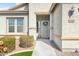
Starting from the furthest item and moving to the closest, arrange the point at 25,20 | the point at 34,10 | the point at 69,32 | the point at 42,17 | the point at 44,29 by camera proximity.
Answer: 1. the point at 25,20
2. the point at 34,10
3. the point at 42,17
4. the point at 44,29
5. the point at 69,32

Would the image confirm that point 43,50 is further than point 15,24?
No

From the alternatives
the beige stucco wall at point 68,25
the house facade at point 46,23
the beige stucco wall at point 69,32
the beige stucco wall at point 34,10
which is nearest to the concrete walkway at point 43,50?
the house facade at point 46,23

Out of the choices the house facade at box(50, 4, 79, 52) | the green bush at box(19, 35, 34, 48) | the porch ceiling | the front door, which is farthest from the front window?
the house facade at box(50, 4, 79, 52)

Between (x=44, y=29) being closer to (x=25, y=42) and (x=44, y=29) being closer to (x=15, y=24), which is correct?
(x=25, y=42)

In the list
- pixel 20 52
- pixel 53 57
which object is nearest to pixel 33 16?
pixel 20 52

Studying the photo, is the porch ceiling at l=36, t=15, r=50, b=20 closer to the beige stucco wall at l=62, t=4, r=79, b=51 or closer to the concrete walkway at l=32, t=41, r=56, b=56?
the concrete walkway at l=32, t=41, r=56, b=56

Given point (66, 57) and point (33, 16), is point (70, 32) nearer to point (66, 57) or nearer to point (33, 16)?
point (66, 57)

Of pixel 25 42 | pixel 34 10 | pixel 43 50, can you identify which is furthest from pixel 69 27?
pixel 34 10

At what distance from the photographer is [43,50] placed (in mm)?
8875

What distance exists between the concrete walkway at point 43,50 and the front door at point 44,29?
0.69 m

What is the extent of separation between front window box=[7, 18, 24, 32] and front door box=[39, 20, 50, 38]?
1.81m

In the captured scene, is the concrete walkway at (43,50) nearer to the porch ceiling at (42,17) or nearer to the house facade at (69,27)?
the house facade at (69,27)

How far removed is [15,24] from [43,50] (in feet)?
13.0

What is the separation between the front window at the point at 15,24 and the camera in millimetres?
11326
